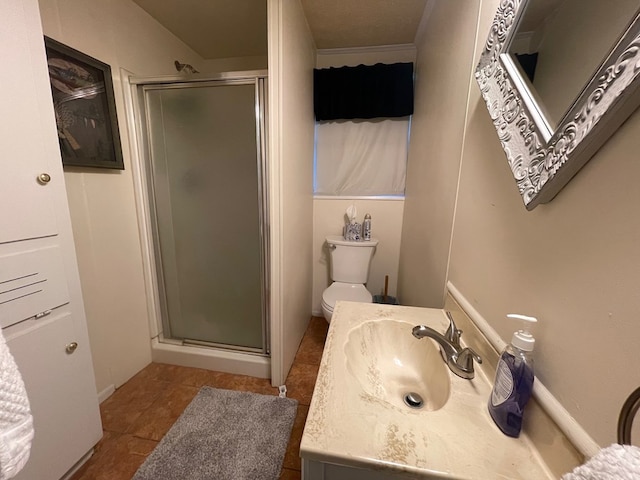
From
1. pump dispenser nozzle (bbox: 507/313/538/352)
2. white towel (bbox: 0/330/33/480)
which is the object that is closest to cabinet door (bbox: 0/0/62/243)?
white towel (bbox: 0/330/33/480)

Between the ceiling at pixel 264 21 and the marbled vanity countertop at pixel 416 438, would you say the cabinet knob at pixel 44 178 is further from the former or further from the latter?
the ceiling at pixel 264 21

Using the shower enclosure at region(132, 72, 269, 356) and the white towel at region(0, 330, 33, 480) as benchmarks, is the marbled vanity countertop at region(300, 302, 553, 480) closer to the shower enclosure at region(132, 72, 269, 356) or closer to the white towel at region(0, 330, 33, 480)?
the white towel at region(0, 330, 33, 480)

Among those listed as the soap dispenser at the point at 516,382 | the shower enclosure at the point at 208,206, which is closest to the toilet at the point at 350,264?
the shower enclosure at the point at 208,206

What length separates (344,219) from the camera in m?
2.06

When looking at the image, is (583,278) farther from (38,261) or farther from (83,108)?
(83,108)

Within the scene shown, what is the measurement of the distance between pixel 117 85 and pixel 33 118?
0.73 m

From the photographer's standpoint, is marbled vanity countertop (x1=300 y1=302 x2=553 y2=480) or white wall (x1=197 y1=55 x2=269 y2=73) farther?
white wall (x1=197 y1=55 x2=269 y2=73)

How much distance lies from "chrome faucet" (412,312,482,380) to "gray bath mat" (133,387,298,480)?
0.91 m

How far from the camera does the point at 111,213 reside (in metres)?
1.34

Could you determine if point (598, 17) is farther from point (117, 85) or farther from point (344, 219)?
point (117, 85)

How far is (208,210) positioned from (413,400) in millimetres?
1423

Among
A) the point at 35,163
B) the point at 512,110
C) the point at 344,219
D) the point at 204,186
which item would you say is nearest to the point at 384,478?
the point at 512,110

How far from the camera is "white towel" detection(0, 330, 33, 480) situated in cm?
46

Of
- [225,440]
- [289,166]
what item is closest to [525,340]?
[289,166]
